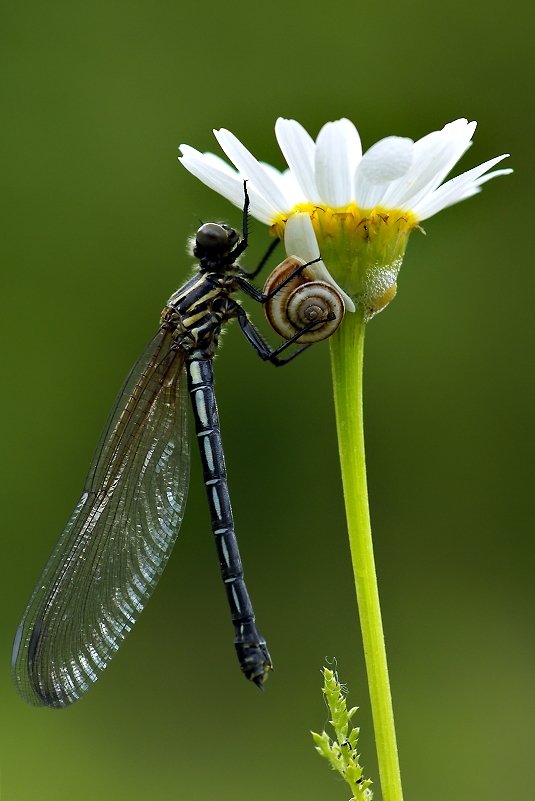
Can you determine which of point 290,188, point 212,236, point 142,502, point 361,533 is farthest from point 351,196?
point 142,502

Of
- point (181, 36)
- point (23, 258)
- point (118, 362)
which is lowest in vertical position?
point (118, 362)

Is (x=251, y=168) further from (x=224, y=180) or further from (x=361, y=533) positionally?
(x=361, y=533)

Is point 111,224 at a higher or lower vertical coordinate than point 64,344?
higher

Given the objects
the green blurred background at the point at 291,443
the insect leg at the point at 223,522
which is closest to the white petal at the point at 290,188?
the insect leg at the point at 223,522

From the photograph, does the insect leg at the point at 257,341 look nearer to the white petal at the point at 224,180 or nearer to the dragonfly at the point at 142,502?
the dragonfly at the point at 142,502

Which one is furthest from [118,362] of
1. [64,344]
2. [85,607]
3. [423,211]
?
[423,211]

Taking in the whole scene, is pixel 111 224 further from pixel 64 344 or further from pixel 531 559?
pixel 531 559

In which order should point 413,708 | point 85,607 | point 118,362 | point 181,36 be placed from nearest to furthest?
point 85,607 → point 413,708 → point 118,362 → point 181,36

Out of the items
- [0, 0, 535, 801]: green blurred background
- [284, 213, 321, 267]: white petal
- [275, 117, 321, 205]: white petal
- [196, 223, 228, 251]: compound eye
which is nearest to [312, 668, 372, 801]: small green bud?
[284, 213, 321, 267]: white petal
